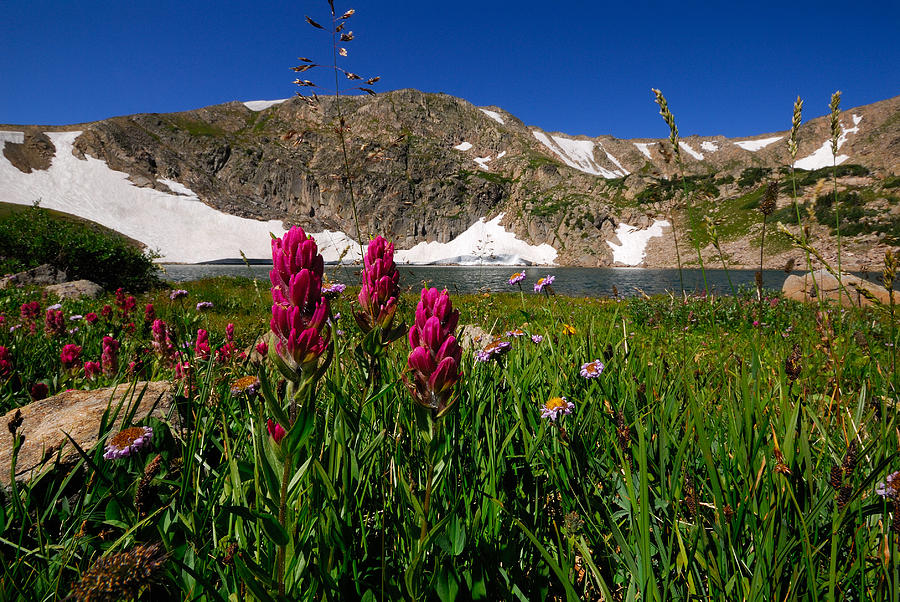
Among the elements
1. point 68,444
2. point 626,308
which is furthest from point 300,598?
point 626,308

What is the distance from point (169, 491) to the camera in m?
1.67

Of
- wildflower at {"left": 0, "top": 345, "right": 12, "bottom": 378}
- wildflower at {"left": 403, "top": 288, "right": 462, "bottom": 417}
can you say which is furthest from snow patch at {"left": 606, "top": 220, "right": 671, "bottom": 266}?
wildflower at {"left": 403, "top": 288, "right": 462, "bottom": 417}

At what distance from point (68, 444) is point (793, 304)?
1269cm

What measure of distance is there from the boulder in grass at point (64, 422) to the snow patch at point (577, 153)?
167534mm

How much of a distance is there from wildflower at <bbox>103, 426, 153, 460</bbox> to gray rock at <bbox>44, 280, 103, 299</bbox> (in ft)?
38.4

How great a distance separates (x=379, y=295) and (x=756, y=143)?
244 m

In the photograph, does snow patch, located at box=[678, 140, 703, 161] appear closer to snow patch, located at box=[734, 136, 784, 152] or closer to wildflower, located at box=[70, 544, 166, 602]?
snow patch, located at box=[734, 136, 784, 152]

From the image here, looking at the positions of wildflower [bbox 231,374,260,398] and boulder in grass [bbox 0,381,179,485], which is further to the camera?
wildflower [bbox 231,374,260,398]

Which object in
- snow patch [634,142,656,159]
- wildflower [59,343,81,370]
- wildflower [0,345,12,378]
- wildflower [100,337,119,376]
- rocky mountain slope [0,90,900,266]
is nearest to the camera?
wildflower [0,345,12,378]

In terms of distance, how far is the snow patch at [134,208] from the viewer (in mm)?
87062

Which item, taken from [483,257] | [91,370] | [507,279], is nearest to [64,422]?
[91,370]

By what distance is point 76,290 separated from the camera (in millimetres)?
11195

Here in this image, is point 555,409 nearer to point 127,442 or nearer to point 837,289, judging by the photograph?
point 127,442

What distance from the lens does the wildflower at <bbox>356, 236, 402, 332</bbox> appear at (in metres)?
1.57
